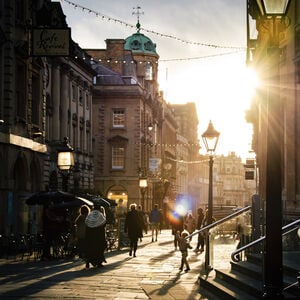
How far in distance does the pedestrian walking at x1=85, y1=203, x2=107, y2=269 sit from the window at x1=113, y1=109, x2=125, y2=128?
47.0 m

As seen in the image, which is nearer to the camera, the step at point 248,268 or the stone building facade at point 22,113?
the step at point 248,268

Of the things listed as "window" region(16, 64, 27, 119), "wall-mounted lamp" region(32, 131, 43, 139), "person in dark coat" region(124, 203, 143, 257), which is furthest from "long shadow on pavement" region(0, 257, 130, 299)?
"wall-mounted lamp" region(32, 131, 43, 139)

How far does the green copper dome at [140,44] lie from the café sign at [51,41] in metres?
59.1

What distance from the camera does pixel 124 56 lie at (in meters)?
71.4

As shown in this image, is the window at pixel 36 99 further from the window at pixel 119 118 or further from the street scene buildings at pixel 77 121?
the window at pixel 119 118

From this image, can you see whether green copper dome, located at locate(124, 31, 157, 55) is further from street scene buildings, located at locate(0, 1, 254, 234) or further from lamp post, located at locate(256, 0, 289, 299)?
lamp post, located at locate(256, 0, 289, 299)

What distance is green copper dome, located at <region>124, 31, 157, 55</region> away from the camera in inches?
3264

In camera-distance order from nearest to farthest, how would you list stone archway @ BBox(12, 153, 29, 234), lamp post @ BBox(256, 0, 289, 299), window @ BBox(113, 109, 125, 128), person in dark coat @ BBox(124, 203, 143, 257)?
lamp post @ BBox(256, 0, 289, 299)
person in dark coat @ BBox(124, 203, 143, 257)
stone archway @ BBox(12, 153, 29, 234)
window @ BBox(113, 109, 125, 128)

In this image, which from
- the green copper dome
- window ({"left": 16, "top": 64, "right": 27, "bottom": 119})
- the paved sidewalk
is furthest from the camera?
the green copper dome

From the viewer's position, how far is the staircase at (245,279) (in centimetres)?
1138

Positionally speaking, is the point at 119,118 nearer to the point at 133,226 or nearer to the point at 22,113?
the point at 22,113

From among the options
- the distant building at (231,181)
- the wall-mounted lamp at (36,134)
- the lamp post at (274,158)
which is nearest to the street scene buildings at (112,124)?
the lamp post at (274,158)

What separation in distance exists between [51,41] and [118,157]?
141 ft

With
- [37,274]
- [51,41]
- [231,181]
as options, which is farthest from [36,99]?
[231,181]
